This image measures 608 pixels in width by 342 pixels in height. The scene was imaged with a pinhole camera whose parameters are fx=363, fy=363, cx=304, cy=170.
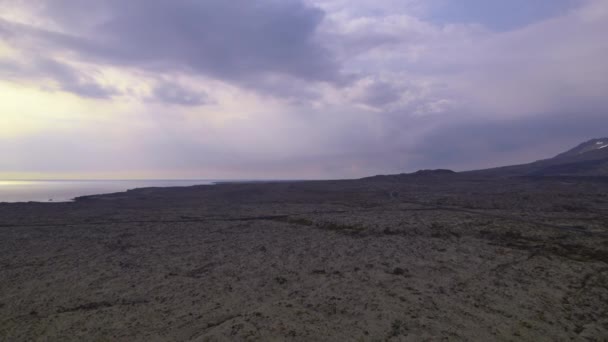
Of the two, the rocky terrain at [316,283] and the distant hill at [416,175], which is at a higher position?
the distant hill at [416,175]

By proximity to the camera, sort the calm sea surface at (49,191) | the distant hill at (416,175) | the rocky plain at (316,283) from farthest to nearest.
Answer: the distant hill at (416,175) < the calm sea surface at (49,191) < the rocky plain at (316,283)

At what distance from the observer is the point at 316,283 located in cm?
834

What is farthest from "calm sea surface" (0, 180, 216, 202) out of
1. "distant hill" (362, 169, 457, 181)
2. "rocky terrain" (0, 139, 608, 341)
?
"distant hill" (362, 169, 457, 181)

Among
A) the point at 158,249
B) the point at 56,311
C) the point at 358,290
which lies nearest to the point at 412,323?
the point at 358,290

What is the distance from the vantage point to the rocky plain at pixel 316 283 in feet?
19.5

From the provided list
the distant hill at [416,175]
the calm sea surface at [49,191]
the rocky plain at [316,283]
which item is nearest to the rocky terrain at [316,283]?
the rocky plain at [316,283]

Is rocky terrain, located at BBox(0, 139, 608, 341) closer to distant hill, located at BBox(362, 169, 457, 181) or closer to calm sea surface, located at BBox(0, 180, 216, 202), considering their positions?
calm sea surface, located at BBox(0, 180, 216, 202)

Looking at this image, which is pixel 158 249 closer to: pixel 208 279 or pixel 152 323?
pixel 208 279

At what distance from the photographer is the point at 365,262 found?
10156mm

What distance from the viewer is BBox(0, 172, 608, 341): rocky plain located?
19.5ft

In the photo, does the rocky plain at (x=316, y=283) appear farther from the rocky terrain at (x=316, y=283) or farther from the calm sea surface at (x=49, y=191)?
the calm sea surface at (x=49, y=191)

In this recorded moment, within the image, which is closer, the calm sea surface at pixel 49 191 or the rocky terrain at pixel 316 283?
the rocky terrain at pixel 316 283

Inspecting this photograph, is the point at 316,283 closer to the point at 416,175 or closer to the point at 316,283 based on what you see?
the point at 316,283

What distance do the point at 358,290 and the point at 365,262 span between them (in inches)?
97.1
